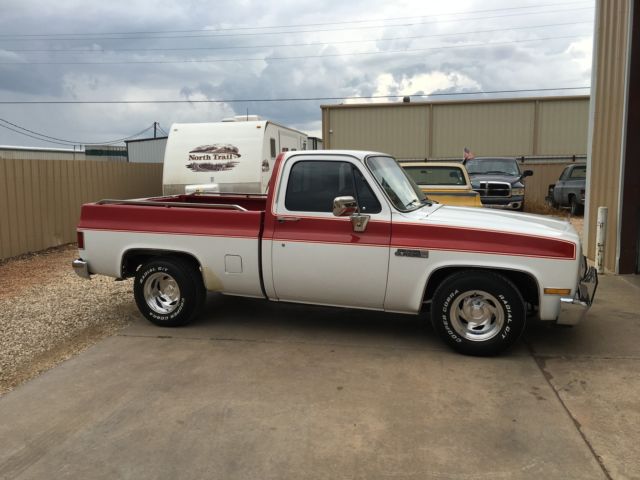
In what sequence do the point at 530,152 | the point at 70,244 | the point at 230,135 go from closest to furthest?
the point at 70,244 < the point at 230,135 < the point at 530,152

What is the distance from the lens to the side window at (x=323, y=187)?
5.22 m

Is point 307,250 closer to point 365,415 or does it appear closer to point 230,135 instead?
point 365,415

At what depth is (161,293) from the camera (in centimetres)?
606

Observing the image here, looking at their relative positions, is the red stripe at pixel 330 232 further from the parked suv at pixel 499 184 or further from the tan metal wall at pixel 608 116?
the parked suv at pixel 499 184

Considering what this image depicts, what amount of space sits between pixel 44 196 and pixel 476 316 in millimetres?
9093

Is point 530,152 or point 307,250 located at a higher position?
point 530,152

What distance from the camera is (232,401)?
4.16 meters

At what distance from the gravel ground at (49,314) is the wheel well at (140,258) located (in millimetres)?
606

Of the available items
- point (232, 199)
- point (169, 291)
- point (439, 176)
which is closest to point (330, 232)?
point (169, 291)

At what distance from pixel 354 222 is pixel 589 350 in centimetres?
241

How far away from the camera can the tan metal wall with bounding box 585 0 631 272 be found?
27.4ft

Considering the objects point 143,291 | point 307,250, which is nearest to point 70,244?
point 143,291

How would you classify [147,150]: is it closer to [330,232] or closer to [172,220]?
[172,220]

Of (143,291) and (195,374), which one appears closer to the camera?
(195,374)
